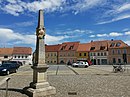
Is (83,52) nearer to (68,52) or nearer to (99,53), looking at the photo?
(99,53)

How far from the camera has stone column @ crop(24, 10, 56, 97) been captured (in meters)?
9.08

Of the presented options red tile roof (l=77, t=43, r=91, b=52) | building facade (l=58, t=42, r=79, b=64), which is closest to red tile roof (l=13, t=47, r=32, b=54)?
building facade (l=58, t=42, r=79, b=64)

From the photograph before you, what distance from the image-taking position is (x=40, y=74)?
955 cm

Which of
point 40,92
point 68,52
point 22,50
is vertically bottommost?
point 40,92

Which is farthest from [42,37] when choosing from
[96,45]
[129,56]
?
[96,45]

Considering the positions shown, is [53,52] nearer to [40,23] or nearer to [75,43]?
[75,43]

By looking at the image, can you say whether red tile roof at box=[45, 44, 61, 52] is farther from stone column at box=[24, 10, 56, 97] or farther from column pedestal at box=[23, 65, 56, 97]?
column pedestal at box=[23, 65, 56, 97]

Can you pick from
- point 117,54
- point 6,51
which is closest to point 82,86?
point 117,54

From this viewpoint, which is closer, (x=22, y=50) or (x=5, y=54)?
(x=5, y=54)

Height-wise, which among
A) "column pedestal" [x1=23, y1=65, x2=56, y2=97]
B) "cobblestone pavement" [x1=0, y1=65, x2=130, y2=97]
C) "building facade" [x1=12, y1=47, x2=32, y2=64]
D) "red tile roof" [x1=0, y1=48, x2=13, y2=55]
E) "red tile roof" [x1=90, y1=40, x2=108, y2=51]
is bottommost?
"cobblestone pavement" [x1=0, y1=65, x2=130, y2=97]

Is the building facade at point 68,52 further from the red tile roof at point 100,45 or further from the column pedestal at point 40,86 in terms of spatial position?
the column pedestal at point 40,86

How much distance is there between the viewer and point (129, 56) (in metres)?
63.3

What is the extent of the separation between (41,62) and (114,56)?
196 feet

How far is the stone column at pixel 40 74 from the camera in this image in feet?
29.8
